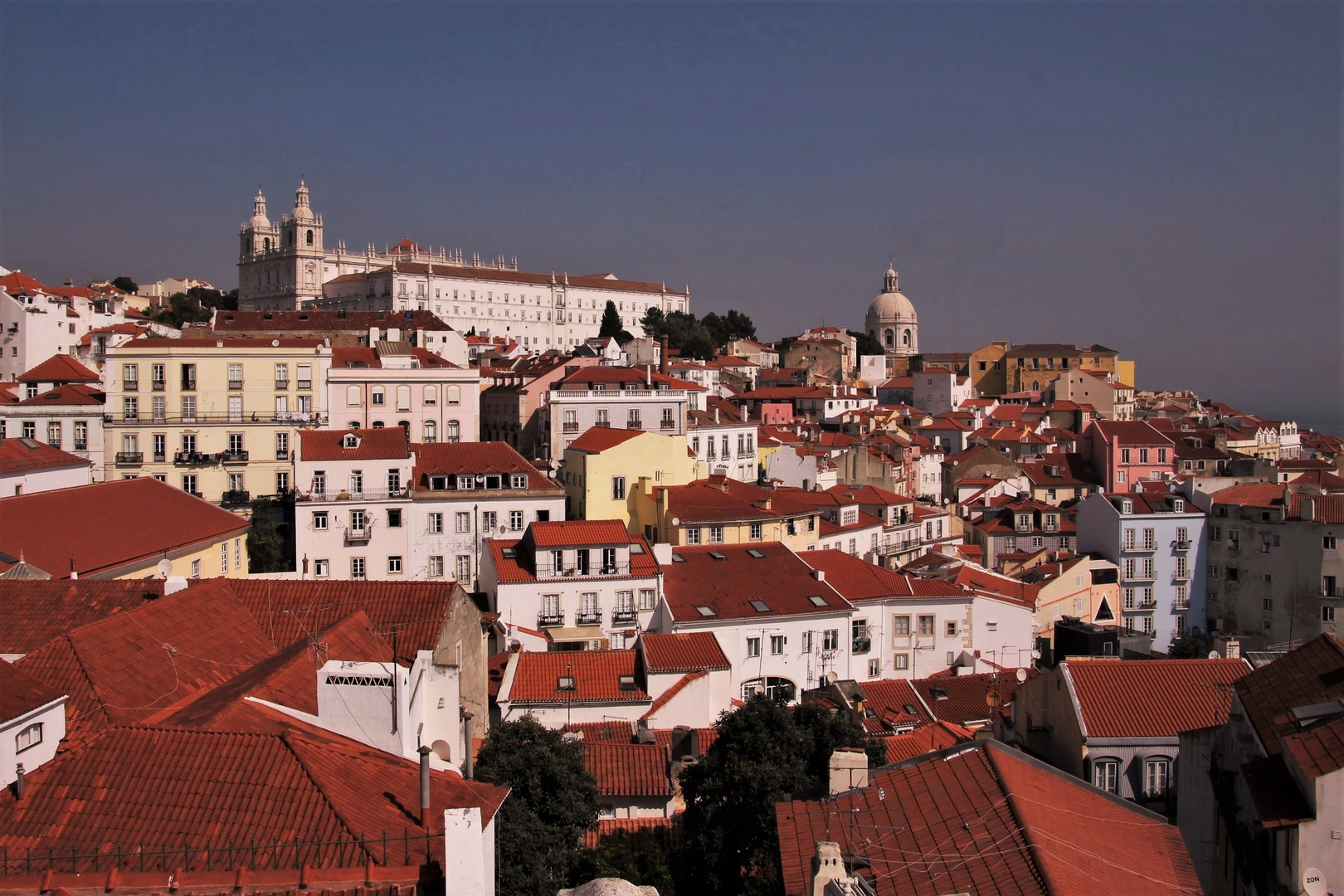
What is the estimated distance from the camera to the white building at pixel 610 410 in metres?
46.8

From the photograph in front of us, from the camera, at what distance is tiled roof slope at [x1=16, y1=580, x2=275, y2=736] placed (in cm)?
1168

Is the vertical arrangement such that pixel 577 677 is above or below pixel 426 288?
below

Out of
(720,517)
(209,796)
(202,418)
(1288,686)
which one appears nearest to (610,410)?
(720,517)

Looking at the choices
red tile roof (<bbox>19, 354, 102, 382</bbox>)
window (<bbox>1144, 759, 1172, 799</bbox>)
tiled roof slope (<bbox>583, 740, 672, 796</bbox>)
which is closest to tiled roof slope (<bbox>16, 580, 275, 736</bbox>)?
tiled roof slope (<bbox>583, 740, 672, 796</bbox>)

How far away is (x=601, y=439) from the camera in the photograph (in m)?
40.2

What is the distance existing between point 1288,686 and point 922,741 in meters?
7.59

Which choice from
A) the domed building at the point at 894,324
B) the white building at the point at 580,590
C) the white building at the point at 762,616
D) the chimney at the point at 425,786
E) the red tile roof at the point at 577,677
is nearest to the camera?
the chimney at the point at 425,786

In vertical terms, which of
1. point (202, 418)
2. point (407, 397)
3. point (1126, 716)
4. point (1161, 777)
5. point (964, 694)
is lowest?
point (964, 694)

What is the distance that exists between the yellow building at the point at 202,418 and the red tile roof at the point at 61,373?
460 cm

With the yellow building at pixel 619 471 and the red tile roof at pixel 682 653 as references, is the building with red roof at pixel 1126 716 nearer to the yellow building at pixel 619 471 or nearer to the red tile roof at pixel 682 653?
the red tile roof at pixel 682 653

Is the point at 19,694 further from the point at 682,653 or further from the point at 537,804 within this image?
the point at 682,653

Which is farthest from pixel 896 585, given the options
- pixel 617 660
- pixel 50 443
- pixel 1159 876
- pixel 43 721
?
pixel 50 443

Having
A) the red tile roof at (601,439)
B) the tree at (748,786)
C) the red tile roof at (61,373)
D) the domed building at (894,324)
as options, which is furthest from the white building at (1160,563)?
the domed building at (894,324)

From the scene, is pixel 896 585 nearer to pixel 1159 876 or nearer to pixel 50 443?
pixel 1159 876
